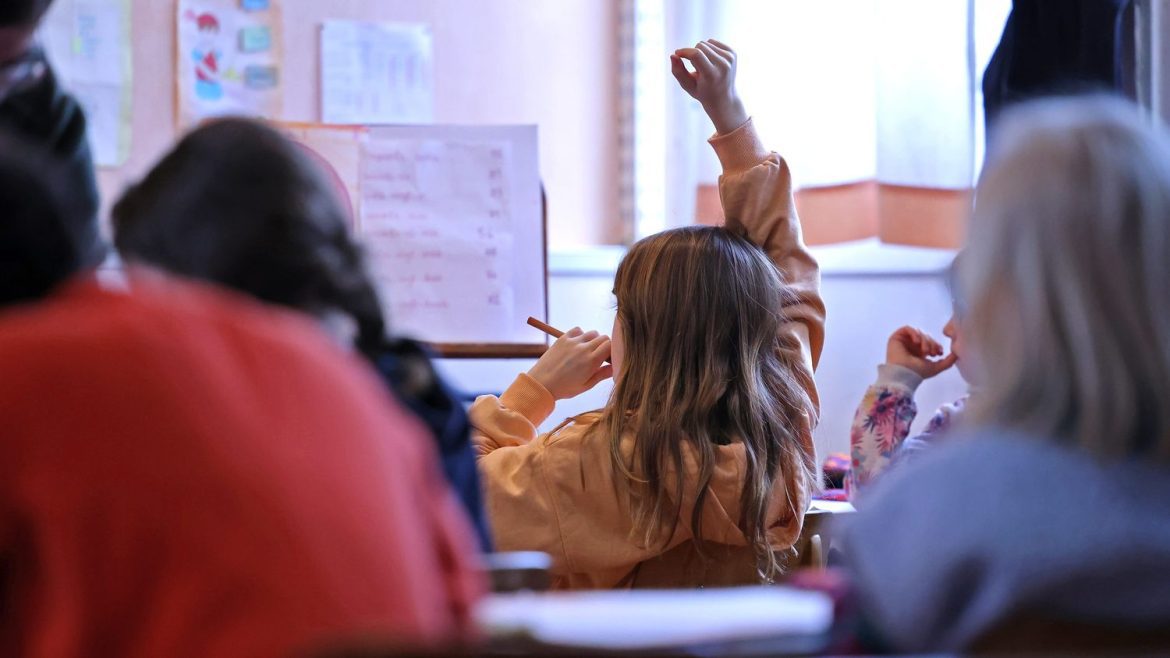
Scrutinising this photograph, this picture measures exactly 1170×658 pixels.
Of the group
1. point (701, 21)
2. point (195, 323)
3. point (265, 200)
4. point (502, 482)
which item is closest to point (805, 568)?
point (502, 482)

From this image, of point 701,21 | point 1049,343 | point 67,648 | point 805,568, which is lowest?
point 805,568

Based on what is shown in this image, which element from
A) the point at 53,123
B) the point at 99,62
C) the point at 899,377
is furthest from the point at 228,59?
the point at 899,377

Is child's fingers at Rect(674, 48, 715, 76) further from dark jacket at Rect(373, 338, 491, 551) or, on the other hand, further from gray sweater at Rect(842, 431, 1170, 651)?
gray sweater at Rect(842, 431, 1170, 651)

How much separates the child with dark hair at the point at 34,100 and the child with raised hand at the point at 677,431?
623 millimetres

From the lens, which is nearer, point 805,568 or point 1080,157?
point 1080,157

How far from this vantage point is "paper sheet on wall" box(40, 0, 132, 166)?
272cm

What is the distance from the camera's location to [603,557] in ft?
5.27

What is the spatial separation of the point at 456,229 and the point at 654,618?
70.0 inches

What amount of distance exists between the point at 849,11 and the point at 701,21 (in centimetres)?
35

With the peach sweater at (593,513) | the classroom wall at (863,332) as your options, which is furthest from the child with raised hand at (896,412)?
the peach sweater at (593,513)

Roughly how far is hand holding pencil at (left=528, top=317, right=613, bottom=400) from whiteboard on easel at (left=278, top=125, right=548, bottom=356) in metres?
0.47

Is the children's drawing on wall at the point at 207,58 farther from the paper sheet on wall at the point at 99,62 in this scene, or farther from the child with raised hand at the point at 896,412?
the child with raised hand at the point at 896,412

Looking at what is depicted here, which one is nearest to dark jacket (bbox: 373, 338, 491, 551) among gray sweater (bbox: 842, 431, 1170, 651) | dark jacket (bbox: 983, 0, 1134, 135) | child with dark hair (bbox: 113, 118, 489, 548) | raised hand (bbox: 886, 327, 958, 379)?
child with dark hair (bbox: 113, 118, 489, 548)

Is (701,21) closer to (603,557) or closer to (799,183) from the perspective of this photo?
(799,183)
